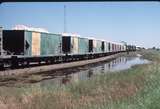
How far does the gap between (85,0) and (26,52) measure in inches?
1138

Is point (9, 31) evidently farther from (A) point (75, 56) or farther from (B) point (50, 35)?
(A) point (75, 56)

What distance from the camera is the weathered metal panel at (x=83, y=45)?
61041 mm

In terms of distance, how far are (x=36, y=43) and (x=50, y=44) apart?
216 inches

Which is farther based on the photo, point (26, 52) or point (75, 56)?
point (75, 56)

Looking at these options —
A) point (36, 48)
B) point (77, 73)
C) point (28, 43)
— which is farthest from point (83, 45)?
point (28, 43)

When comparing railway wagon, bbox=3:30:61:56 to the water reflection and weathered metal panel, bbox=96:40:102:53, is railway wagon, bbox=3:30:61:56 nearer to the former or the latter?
the water reflection

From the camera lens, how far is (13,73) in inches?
1293

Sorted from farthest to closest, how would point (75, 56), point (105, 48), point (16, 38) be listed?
point (105, 48) < point (75, 56) < point (16, 38)

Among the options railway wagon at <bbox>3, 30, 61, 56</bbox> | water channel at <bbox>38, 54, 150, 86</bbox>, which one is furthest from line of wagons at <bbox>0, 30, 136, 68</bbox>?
water channel at <bbox>38, 54, 150, 86</bbox>

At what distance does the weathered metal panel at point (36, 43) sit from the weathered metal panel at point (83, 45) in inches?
772

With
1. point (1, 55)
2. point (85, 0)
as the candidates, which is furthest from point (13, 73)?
point (85, 0)

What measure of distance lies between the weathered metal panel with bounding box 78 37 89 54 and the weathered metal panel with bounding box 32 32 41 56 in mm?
19616

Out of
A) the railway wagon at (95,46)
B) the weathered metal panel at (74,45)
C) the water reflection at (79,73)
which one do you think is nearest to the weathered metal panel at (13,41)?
the water reflection at (79,73)

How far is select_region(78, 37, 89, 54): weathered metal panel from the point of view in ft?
200
